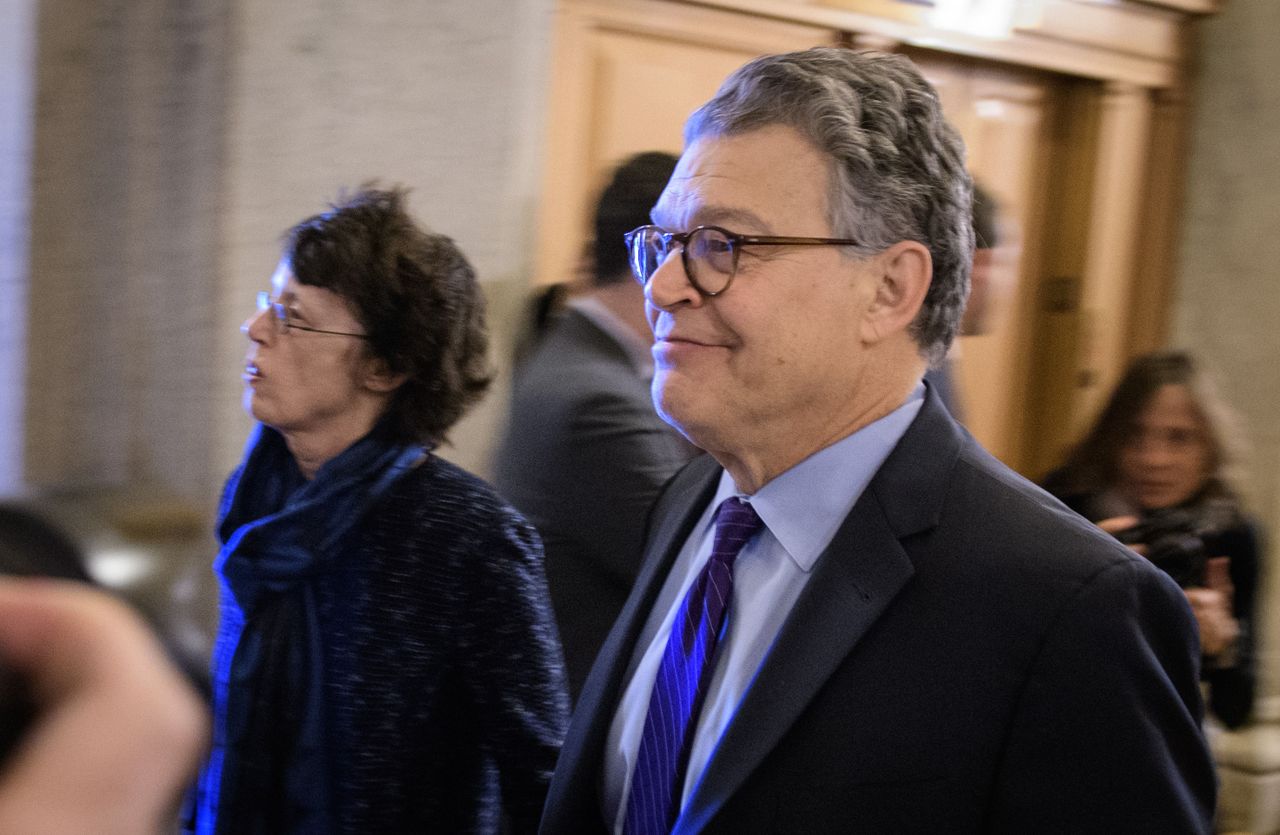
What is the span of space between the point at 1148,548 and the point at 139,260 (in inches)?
82.5

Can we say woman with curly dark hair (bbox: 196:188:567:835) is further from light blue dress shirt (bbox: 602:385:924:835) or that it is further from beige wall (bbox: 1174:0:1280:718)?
beige wall (bbox: 1174:0:1280:718)

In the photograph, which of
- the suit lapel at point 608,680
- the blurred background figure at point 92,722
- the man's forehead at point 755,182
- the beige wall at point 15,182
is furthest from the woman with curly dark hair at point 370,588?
the blurred background figure at point 92,722

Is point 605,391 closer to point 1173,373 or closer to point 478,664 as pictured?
point 478,664

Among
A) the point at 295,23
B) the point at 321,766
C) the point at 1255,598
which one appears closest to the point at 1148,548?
the point at 1255,598

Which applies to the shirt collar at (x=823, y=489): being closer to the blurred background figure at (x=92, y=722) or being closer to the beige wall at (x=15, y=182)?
the blurred background figure at (x=92, y=722)

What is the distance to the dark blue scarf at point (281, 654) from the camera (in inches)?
68.9

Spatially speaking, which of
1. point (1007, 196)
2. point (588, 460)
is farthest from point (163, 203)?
point (1007, 196)

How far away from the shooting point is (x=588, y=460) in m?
2.28

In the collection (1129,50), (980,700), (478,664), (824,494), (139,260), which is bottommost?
(478,664)

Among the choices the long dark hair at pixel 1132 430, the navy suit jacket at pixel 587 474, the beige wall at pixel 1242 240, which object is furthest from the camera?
the beige wall at pixel 1242 240

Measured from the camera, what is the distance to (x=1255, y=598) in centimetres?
274

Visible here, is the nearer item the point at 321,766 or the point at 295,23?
the point at 321,766

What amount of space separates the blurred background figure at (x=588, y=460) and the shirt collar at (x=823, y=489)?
0.90 m

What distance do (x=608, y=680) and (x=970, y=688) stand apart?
471mm
